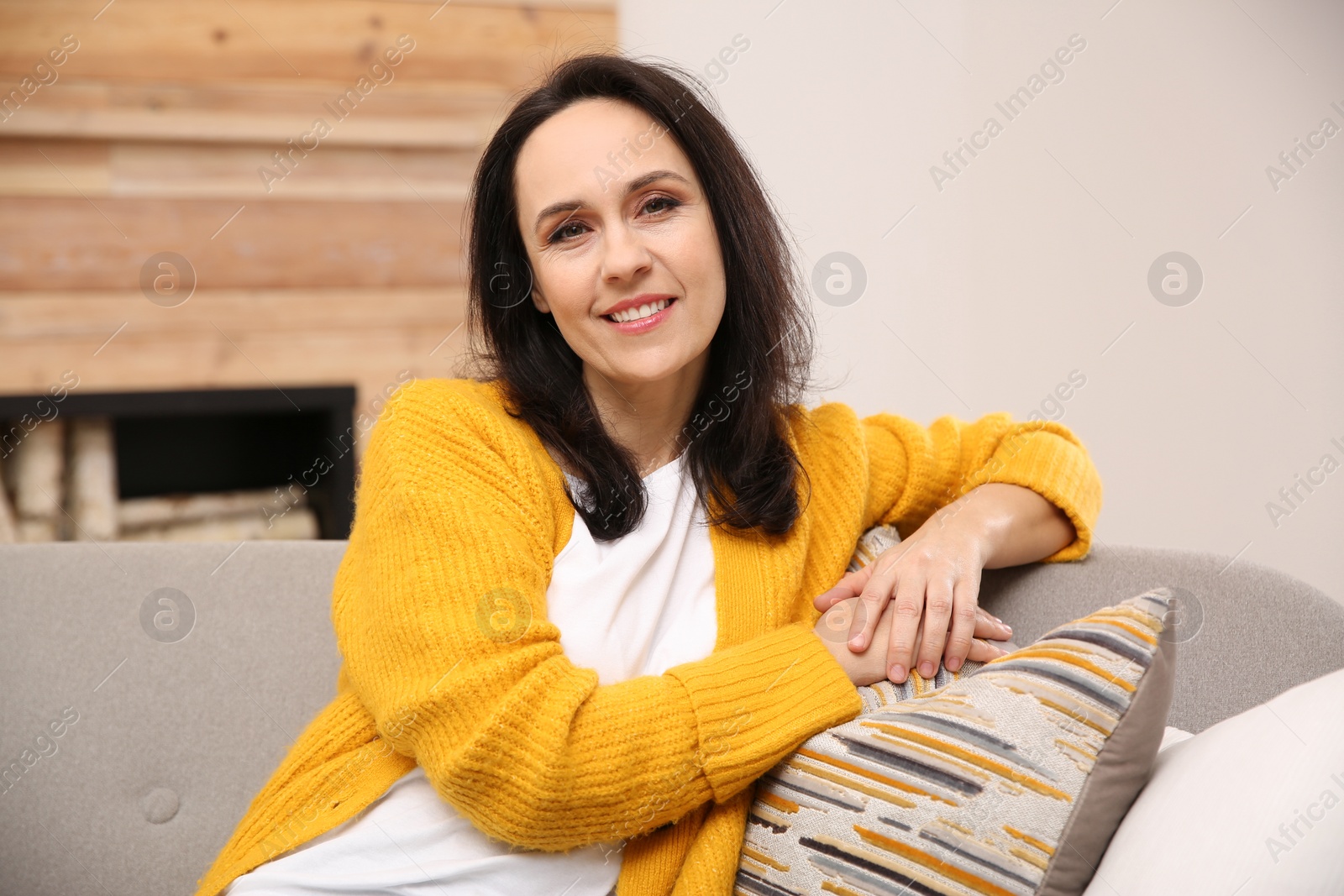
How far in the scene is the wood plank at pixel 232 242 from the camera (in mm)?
2467

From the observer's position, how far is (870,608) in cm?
116

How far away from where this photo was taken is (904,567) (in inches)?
47.3

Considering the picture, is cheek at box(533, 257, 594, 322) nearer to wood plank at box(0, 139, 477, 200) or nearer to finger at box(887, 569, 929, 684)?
finger at box(887, 569, 929, 684)

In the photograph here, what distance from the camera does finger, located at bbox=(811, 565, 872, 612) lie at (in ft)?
4.04

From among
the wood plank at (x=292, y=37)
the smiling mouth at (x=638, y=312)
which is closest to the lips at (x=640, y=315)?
the smiling mouth at (x=638, y=312)

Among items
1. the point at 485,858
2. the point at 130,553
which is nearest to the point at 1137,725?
the point at 485,858

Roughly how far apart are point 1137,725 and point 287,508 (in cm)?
236

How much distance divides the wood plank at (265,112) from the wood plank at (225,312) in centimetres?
36

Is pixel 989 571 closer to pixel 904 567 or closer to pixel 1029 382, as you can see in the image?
pixel 904 567

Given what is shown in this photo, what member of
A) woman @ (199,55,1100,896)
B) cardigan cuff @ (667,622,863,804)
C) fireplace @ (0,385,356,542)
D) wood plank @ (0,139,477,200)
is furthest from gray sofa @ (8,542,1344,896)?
wood plank @ (0,139,477,200)

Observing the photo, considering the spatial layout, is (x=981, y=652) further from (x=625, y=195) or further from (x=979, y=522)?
(x=625, y=195)

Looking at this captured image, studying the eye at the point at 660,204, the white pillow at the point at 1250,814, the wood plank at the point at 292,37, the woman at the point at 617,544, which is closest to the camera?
the white pillow at the point at 1250,814

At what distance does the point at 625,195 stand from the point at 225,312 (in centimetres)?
171

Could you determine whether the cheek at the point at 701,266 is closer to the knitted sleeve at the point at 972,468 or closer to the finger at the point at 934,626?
the knitted sleeve at the point at 972,468
